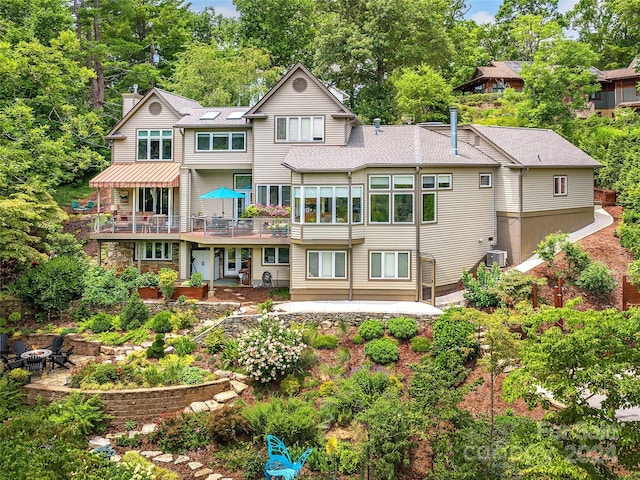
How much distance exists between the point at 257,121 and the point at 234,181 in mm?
3774

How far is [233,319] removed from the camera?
919 inches

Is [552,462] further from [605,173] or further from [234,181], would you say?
[605,173]

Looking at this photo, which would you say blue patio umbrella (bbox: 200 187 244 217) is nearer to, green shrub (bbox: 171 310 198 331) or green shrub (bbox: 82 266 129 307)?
green shrub (bbox: 82 266 129 307)

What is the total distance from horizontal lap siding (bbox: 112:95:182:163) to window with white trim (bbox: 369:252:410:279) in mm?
13367

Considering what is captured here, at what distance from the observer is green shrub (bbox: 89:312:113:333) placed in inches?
953

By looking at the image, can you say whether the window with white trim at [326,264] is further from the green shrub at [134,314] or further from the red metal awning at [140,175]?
the red metal awning at [140,175]

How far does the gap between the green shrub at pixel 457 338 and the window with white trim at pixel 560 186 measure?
13.0m

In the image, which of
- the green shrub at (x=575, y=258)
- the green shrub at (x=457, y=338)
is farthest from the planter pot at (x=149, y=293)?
the green shrub at (x=575, y=258)

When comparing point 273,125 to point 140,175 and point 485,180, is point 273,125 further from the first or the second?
point 485,180

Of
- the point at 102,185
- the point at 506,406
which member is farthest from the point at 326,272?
the point at 102,185

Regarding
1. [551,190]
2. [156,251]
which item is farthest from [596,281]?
[156,251]

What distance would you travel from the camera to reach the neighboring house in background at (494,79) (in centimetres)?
5431

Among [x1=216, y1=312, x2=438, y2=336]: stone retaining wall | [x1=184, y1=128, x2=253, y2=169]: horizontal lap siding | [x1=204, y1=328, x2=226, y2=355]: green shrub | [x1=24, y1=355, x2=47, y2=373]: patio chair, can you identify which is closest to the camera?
[x1=24, y1=355, x2=47, y2=373]: patio chair

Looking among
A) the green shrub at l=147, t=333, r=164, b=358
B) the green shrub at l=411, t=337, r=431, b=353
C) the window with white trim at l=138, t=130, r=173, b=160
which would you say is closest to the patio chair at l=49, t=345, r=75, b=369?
the green shrub at l=147, t=333, r=164, b=358
